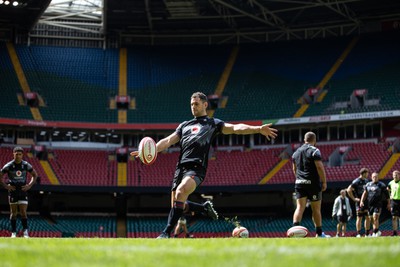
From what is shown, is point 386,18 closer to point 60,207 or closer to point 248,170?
point 248,170

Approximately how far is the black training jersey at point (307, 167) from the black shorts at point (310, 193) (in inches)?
4.1

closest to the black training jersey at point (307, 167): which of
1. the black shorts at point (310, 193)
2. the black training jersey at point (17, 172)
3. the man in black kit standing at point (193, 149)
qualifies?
the black shorts at point (310, 193)

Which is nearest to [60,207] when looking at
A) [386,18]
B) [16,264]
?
[386,18]

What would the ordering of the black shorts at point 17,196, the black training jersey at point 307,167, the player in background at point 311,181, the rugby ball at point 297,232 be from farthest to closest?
the black shorts at point 17,196 < the black training jersey at point 307,167 < the player in background at point 311,181 < the rugby ball at point 297,232

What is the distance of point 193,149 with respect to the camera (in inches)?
519

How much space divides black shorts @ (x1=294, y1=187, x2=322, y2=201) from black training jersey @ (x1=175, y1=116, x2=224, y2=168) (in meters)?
4.12

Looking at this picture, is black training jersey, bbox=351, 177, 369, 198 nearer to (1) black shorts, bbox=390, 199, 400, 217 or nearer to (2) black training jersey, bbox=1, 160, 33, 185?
(1) black shorts, bbox=390, 199, 400, 217

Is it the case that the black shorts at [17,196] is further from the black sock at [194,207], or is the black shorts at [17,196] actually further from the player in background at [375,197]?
the player in background at [375,197]

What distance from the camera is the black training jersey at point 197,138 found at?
13164mm

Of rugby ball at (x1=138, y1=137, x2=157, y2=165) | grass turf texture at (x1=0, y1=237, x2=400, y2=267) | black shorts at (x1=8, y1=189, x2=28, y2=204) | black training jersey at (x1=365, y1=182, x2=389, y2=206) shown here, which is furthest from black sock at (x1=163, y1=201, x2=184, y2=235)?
black training jersey at (x1=365, y1=182, x2=389, y2=206)

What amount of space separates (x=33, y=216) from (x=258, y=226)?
1572 centimetres

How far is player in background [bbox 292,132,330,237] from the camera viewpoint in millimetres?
16688

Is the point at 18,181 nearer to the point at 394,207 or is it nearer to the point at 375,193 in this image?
the point at 375,193

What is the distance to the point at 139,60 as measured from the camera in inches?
2307
